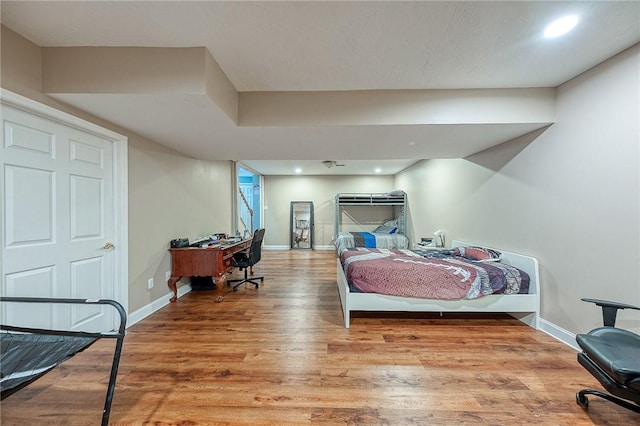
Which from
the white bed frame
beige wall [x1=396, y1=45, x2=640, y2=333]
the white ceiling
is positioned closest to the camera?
the white ceiling

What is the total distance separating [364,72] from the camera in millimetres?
2059

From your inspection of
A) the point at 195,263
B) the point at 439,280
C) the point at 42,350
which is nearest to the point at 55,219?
the point at 42,350

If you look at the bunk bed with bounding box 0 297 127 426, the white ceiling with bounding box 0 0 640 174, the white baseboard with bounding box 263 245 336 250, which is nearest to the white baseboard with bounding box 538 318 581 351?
the white ceiling with bounding box 0 0 640 174

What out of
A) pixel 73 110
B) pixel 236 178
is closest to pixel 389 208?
pixel 236 178

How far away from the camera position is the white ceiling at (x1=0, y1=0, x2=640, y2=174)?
4.66 ft

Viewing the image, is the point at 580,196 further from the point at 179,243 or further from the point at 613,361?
the point at 179,243

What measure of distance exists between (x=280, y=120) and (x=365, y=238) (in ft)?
14.0

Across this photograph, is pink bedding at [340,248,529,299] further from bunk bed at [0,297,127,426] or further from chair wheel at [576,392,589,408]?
bunk bed at [0,297,127,426]

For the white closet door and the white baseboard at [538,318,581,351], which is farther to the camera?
the white baseboard at [538,318,581,351]

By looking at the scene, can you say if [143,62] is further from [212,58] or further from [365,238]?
[365,238]

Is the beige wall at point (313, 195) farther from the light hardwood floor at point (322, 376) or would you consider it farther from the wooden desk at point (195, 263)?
the light hardwood floor at point (322, 376)

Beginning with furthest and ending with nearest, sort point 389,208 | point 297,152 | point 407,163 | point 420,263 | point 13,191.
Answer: point 389,208 → point 407,163 → point 297,152 → point 420,263 → point 13,191

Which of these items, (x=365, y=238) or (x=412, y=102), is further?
(x=365, y=238)

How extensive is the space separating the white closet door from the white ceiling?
364 mm
